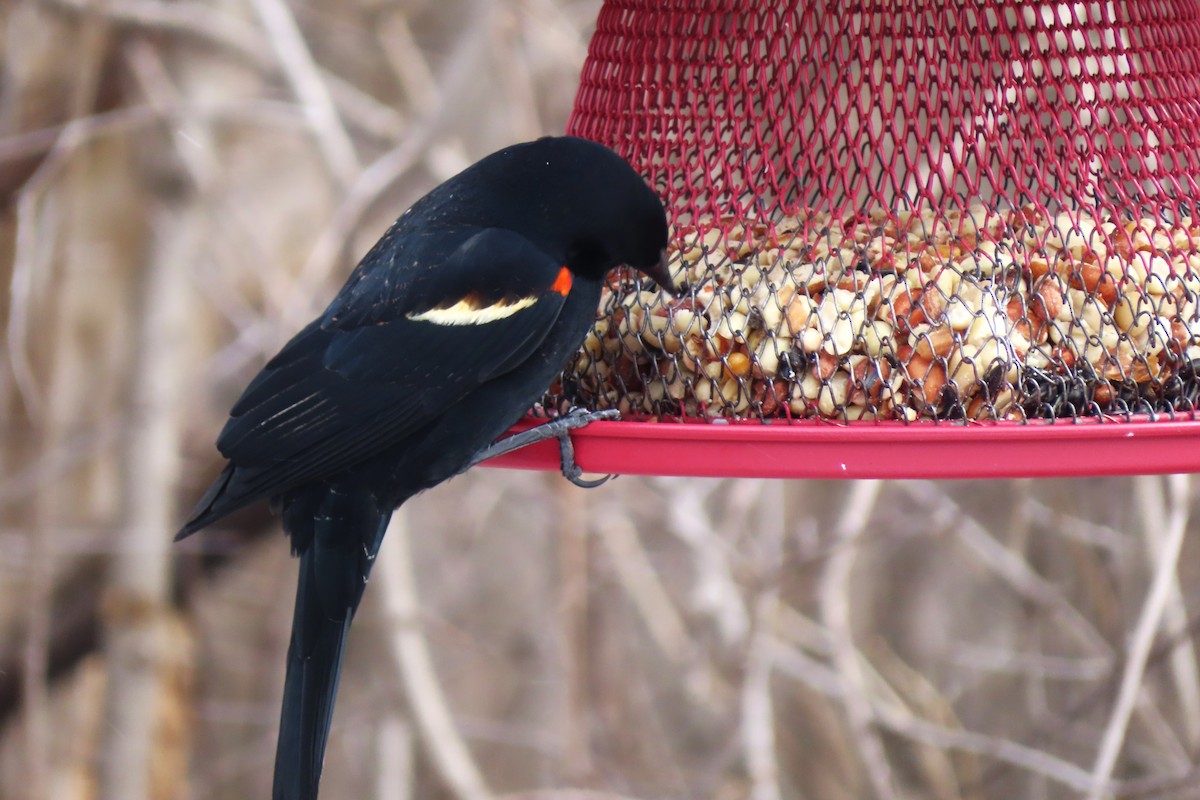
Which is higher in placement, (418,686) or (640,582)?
(640,582)

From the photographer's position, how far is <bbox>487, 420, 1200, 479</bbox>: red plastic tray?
200 cm

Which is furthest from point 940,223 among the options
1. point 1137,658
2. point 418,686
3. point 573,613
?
point 418,686

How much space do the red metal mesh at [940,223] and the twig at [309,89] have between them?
2.30 m

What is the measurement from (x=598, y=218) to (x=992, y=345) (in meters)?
0.76

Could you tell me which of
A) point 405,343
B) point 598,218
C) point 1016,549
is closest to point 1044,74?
point 598,218

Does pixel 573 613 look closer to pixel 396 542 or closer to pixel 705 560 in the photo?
pixel 705 560

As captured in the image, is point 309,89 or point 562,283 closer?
point 562,283

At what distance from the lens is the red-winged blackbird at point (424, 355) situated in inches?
99.3

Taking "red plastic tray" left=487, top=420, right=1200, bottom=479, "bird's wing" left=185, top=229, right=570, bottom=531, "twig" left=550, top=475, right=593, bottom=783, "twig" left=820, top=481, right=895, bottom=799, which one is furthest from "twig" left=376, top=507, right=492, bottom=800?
"red plastic tray" left=487, top=420, right=1200, bottom=479

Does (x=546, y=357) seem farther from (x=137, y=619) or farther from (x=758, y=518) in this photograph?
(x=758, y=518)

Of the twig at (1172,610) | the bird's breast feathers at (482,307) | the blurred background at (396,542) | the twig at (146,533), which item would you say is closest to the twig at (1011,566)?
the blurred background at (396,542)

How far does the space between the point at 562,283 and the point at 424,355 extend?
32 cm

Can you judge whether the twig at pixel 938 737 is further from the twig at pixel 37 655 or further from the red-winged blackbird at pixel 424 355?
the twig at pixel 37 655

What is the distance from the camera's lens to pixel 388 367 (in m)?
2.64
